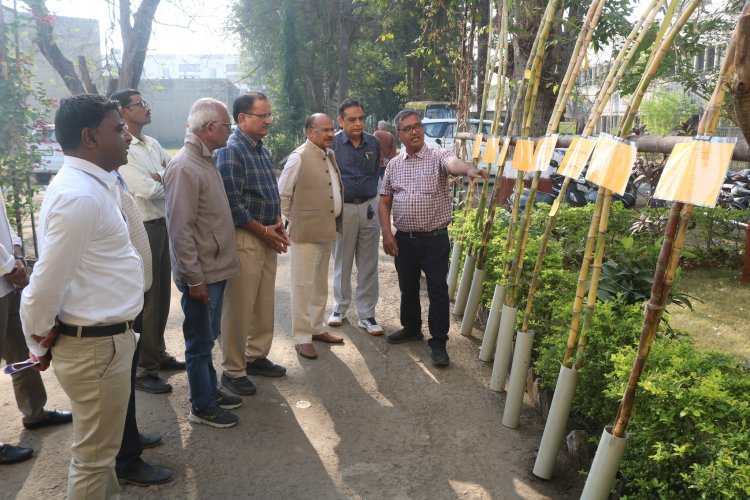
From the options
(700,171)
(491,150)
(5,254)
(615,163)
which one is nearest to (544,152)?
(615,163)

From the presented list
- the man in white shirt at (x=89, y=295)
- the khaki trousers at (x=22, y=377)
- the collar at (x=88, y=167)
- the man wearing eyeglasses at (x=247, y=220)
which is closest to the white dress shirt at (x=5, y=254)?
the khaki trousers at (x=22, y=377)

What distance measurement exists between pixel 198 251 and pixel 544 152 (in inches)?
82.6

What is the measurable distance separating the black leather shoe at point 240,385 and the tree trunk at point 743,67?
343 cm

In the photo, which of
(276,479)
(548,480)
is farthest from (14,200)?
(548,480)

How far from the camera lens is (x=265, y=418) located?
3.97 metres

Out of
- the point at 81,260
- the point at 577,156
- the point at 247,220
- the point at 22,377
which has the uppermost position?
the point at 577,156

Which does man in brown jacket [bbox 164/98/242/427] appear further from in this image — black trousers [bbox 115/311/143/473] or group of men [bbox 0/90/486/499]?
black trousers [bbox 115/311/143/473]

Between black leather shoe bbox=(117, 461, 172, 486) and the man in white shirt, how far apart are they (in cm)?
68

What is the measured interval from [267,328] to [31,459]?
5.62 ft

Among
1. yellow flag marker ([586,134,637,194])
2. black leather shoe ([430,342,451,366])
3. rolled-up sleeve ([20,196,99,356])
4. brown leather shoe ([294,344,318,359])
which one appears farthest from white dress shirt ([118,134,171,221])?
yellow flag marker ([586,134,637,194])

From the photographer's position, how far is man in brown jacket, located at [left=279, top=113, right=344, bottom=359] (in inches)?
192

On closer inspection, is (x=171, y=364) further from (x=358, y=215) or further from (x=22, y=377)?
(x=358, y=215)

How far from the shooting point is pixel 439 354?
4875mm

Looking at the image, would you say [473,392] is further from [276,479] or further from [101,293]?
[101,293]
